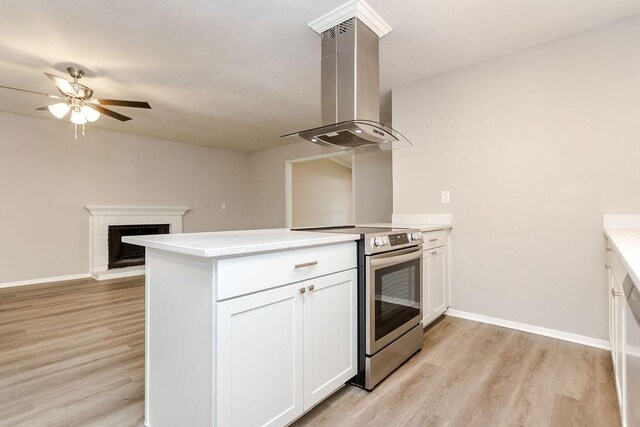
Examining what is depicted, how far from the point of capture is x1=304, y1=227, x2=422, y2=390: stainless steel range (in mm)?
1742

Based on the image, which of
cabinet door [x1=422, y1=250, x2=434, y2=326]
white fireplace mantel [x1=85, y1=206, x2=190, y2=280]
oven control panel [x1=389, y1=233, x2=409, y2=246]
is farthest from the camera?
white fireplace mantel [x1=85, y1=206, x2=190, y2=280]

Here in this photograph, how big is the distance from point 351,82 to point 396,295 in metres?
1.43

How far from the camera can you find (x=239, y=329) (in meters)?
1.18

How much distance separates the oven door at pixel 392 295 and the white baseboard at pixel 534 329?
0.93 m

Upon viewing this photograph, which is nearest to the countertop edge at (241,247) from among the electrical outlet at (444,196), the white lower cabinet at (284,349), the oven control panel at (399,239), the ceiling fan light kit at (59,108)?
the white lower cabinet at (284,349)

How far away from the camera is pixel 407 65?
114 inches

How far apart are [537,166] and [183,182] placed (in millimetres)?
5542

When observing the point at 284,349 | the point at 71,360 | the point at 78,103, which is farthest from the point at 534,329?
the point at 78,103

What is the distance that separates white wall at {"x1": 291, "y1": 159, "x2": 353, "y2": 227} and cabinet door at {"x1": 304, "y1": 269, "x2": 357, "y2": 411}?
4.79 meters

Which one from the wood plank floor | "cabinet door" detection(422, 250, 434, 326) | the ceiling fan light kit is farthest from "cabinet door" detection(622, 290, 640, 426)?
the ceiling fan light kit

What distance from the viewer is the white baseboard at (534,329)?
228 centimetres

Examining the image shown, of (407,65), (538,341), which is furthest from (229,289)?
(407,65)

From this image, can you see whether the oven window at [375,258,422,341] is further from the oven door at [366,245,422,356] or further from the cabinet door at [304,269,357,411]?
the cabinet door at [304,269,357,411]

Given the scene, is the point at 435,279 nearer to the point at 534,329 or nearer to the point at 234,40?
the point at 534,329
